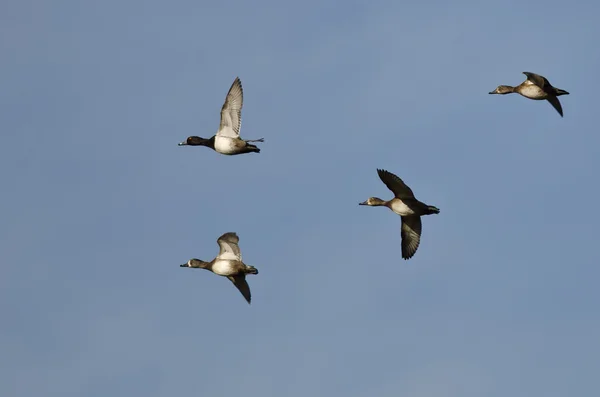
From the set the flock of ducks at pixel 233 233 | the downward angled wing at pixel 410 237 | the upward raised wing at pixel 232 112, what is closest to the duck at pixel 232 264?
the flock of ducks at pixel 233 233

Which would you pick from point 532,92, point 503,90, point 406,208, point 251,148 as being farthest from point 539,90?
point 251,148

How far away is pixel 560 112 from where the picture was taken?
48.5 meters

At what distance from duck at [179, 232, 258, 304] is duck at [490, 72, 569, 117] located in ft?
37.2

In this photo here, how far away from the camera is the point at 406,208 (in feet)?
156

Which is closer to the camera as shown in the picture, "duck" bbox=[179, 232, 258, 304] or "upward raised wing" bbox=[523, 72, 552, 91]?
"duck" bbox=[179, 232, 258, 304]

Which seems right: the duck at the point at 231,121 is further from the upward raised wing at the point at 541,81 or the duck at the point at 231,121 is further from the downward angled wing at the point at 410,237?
the upward raised wing at the point at 541,81

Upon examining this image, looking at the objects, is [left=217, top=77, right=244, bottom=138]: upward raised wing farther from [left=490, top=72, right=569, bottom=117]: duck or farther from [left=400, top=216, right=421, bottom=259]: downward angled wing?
[left=490, top=72, right=569, bottom=117]: duck

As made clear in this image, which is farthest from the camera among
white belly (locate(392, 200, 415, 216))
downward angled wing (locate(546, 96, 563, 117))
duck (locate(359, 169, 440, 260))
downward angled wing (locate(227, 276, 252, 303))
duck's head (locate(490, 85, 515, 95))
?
duck's head (locate(490, 85, 515, 95))

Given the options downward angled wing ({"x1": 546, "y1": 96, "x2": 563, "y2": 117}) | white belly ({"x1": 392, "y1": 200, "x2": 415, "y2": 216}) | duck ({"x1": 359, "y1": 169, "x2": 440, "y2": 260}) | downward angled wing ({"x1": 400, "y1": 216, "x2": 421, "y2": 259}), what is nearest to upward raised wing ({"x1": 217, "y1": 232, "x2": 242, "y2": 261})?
duck ({"x1": 359, "y1": 169, "x2": 440, "y2": 260})

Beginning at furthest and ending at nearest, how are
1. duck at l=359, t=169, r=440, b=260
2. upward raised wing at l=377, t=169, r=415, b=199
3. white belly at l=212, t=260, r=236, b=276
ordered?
duck at l=359, t=169, r=440, b=260
upward raised wing at l=377, t=169, r=415, b=199
white belly at l=212, t=260, r=236, b=276

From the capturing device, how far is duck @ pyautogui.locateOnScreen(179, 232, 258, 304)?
4503 centimetres

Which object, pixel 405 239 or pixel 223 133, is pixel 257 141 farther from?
pixel 405 239

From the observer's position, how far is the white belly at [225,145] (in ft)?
152

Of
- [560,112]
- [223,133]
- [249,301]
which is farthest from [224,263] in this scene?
[560,112]
